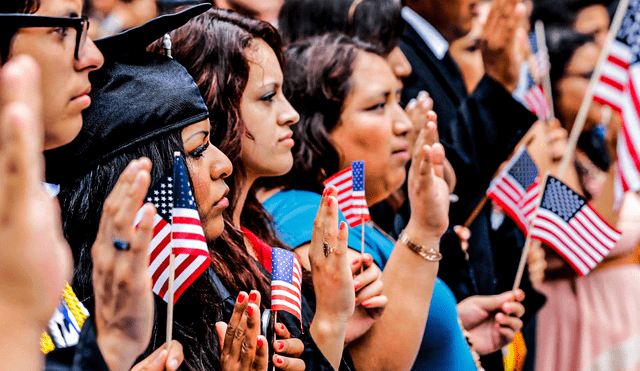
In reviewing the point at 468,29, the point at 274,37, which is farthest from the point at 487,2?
the point at 274,37

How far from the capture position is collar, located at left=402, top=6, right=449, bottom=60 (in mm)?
2787

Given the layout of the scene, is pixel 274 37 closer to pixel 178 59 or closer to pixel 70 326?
pixel 178 59

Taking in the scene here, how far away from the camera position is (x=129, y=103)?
134cm

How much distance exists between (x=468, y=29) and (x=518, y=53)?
224 mm

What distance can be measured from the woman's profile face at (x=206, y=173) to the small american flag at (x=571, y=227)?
1.51m

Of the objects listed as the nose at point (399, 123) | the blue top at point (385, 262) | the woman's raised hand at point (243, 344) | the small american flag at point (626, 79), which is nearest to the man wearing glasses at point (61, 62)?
the woman's raised hand at point (243, 344)

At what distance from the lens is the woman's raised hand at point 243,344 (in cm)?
138

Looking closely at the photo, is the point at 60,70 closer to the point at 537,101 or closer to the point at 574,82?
the point at 537,101

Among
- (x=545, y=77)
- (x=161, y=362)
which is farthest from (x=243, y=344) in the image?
(x=545, y=77)

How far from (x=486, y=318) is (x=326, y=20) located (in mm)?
1164

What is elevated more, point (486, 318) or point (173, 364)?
point (173, 364)

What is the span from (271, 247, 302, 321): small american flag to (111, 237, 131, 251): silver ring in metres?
0.59

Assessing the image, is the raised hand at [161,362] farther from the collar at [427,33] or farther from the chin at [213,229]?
the collar at [427,33]

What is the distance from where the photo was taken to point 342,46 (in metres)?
2.25
